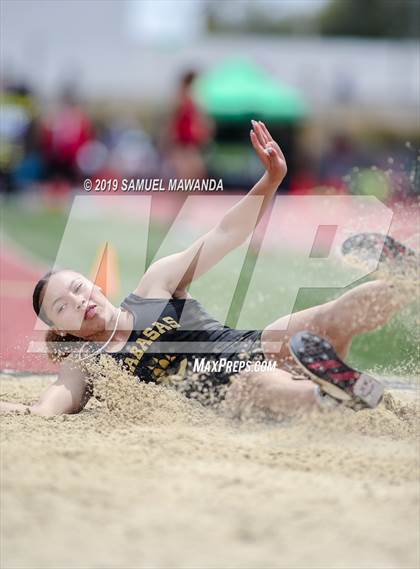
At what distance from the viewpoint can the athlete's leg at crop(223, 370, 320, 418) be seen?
4340mm

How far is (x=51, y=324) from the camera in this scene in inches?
174

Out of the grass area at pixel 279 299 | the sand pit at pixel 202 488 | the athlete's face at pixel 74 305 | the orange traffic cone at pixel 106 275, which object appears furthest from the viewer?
the grass area at pixel 279 299

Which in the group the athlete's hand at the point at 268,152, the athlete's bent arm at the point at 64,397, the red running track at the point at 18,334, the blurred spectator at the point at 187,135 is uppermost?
the athlete's hand at the point at 268,152

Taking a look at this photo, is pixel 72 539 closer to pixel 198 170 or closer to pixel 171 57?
pixel 198 170

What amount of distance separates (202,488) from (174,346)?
0.90 metres

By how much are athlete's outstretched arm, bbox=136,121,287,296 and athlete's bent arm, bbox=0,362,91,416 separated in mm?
424

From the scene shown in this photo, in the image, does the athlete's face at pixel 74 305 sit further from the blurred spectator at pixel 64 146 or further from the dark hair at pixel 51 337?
the blurred spectator at pixel 64 146

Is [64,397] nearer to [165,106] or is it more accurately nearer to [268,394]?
[268,394]

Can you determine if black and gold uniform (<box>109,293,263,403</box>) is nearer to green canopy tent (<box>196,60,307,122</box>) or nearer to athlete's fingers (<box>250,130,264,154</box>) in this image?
athlete's fingers (<box>250,130,264,154</box>)

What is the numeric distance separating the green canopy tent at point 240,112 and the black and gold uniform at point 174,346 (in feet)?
52.4

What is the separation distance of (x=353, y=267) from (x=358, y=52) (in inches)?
1185

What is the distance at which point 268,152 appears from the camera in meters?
4.45

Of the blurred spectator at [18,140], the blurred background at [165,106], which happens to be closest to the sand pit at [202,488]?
the blurred background at [165,106]

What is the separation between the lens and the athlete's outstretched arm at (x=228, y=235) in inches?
176
